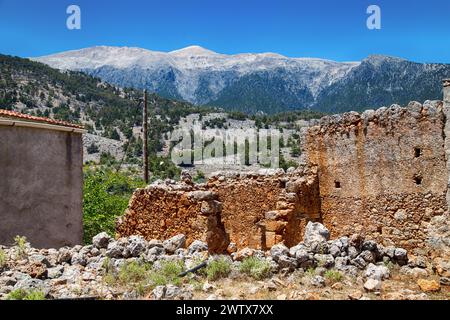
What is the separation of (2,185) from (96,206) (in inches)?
394

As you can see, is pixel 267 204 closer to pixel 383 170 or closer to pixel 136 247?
pixel 383 170

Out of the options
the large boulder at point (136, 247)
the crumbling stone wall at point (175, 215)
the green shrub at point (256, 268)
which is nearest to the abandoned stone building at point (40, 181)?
the crumbling stone wall at point (175, 215)

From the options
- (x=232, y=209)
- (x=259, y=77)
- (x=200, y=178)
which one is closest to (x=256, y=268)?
(x=232, y=209)

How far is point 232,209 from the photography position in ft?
47.7

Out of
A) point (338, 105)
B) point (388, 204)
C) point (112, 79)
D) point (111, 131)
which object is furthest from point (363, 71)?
point (388, 204)

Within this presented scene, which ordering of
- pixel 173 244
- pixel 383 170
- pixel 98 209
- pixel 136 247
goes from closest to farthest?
pixel 136 247 < pixel 173 244 < pixel 383 170 < pixel 98 209

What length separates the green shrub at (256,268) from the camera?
24.3 ft

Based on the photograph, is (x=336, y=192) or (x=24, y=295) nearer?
(x=24, y=295)

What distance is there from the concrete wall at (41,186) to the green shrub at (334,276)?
830 cm

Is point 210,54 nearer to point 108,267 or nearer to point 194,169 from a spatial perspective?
point 194,169

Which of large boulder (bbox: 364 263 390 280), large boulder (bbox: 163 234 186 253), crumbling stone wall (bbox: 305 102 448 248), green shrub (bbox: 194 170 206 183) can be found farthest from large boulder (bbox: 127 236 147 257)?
green shrub (bbox: 194 170 206 183)

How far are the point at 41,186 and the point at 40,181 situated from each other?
0.44ft

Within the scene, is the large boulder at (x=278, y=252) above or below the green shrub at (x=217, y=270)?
above

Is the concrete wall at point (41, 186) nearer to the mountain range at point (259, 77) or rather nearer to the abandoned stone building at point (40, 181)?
the abandoned stone building at point (40, 181)
